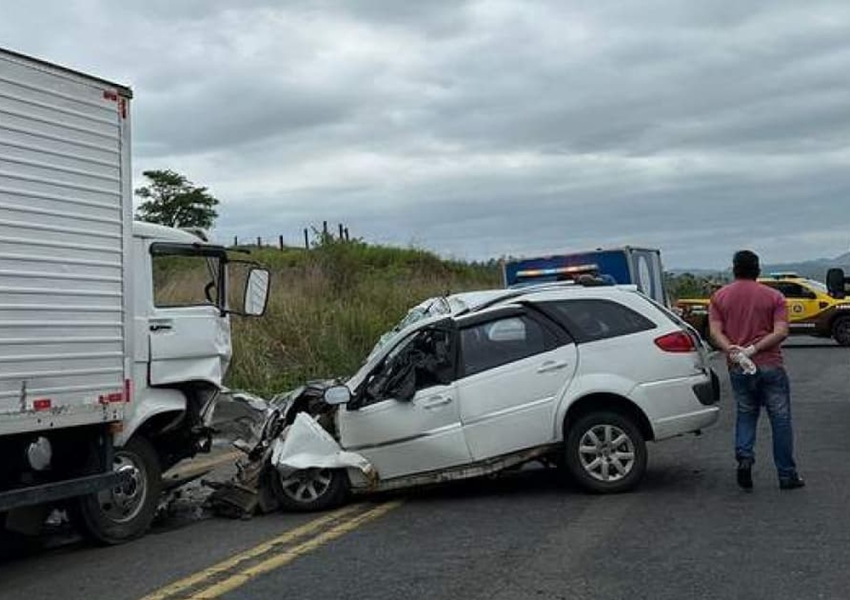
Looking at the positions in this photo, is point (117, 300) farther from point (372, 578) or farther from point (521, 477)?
point (521, 477)

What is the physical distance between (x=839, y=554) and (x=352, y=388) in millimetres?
4073

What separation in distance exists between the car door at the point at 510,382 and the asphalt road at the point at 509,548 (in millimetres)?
526

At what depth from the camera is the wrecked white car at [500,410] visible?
8766 millimetres

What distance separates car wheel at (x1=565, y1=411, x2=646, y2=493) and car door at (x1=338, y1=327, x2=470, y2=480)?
880 mm

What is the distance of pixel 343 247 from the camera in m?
25.5

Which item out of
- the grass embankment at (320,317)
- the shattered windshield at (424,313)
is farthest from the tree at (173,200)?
the shattered windshield at (424,313)

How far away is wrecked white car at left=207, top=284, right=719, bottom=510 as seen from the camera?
28.8ft

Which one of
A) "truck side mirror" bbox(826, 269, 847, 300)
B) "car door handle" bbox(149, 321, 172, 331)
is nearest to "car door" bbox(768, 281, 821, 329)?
"truck side mirror" bbox(826, 269, 847, 300)

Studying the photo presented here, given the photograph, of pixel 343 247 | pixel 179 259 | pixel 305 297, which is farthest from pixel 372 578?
pixel 343 247

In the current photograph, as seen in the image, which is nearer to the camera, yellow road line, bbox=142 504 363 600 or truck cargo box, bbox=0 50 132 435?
yellow road line, bbox=142 504 363 600

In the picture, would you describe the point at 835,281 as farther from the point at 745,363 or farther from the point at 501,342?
the point at 501,342

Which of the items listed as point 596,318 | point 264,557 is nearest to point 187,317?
point 264,557

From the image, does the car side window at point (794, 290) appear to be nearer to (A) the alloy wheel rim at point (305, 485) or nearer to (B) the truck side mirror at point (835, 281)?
(B) the truck side mirror at point (835, 281)

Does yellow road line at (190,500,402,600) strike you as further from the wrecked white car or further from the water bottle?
the water bottle
